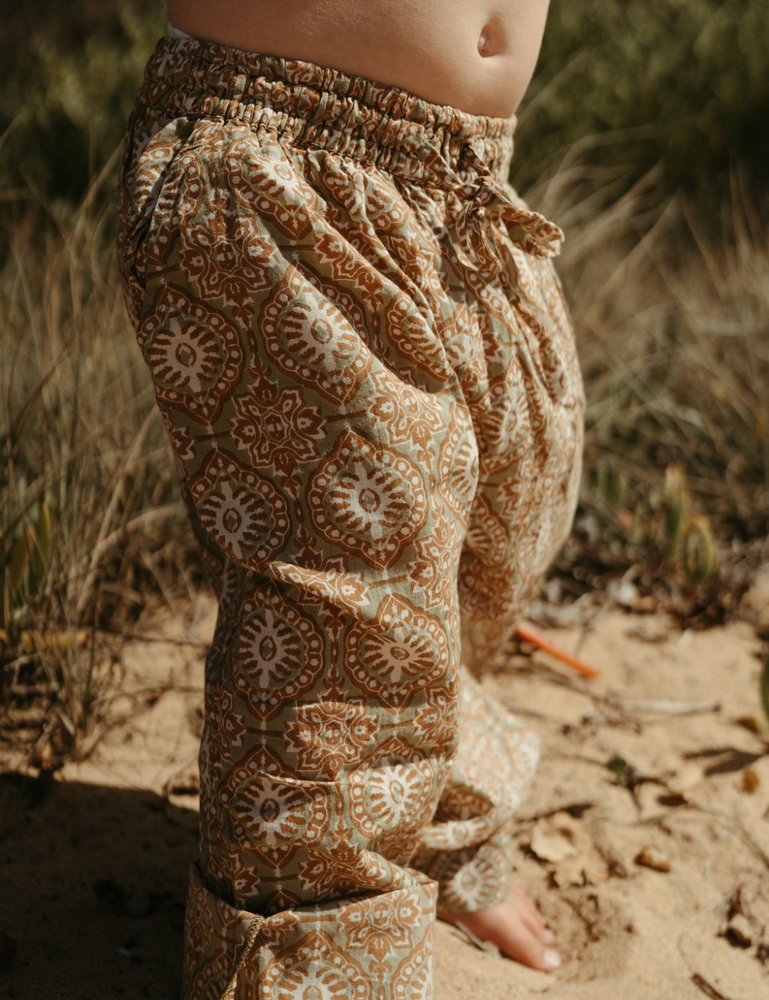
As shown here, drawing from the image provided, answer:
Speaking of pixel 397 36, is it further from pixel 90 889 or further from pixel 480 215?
pixel 90 889

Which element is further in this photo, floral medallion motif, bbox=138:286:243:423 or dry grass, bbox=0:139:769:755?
dry grass, bbox=0:139:769:755

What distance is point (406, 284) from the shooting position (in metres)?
1.10

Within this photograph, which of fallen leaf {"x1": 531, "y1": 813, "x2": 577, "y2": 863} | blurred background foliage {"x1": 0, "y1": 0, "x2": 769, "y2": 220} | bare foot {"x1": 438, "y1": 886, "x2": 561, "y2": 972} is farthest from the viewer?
blurred background foliage {"x1": 0, "y1": 0, "x2": 769, "y2": 220}

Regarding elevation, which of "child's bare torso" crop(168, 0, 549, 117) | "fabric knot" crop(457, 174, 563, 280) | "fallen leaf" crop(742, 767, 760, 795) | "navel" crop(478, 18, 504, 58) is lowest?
"fallen leaf" crop(742, 767, 760, 795)

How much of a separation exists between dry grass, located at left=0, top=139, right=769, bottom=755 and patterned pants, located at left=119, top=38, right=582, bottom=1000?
0.69 m

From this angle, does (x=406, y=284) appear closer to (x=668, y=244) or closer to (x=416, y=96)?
(x=416, y=96)

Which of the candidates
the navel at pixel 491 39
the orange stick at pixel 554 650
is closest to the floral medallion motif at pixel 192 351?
the navel at pixel 491 39

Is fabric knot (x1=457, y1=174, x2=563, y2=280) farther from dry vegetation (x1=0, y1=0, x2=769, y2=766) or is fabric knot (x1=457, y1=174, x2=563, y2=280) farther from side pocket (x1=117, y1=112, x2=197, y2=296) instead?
dry vegetation (x1=0, y1=0, x2=769, y2=766)

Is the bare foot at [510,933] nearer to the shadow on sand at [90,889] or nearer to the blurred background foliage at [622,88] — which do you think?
the shadow on sand at [90,889]

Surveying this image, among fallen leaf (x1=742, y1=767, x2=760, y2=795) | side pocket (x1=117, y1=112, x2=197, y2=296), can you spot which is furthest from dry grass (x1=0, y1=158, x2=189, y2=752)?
fallen leaf (x1=742, y1=767, x2=760, y2=795)

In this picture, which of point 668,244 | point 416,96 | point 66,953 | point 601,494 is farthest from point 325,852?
point 668,244

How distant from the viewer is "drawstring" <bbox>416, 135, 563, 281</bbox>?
3.78ft

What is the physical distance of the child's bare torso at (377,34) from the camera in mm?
1062

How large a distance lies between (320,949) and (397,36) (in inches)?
41.8
